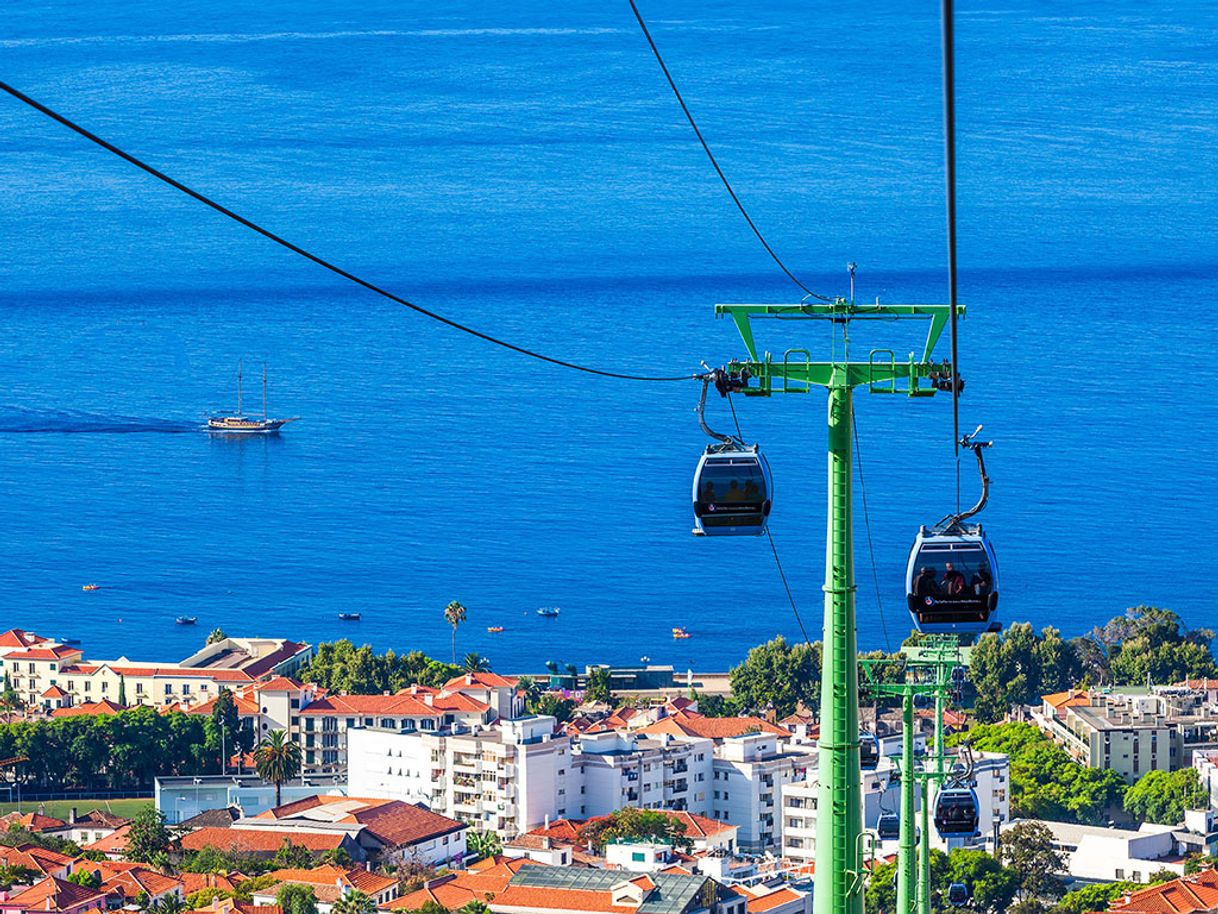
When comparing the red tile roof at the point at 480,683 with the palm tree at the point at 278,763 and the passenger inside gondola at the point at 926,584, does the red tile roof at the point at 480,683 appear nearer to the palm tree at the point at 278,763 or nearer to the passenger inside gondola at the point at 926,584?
the palm tree at the point at 278,763

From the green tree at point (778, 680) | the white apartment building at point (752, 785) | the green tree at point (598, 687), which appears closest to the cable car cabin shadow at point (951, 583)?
the white apartment building at point (752, 785)

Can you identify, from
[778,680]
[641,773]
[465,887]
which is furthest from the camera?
[778,680]

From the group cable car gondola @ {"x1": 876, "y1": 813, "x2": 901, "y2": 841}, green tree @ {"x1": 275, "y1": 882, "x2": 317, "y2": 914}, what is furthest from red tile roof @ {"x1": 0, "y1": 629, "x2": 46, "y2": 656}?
cable car gondola @ {"x1": 876, "y1": 813, "x2": 901, "y2": 841}

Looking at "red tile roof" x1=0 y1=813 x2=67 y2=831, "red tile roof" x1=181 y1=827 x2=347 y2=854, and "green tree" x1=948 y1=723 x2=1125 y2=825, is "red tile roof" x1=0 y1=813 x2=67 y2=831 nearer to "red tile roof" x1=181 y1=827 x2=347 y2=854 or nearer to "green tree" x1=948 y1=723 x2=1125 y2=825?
"red tile roof" x1=181 y1=827 x2=347 y2=854

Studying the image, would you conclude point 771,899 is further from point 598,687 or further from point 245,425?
point 245,425

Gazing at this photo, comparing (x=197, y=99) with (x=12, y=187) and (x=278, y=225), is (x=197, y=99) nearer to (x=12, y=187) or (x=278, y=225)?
(x=12, y=187)

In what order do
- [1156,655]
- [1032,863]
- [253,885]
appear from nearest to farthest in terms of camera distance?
1. [253,885]
2. [1032,863]
3. [1156,655]

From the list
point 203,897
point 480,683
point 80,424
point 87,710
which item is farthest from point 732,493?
point 80,424
